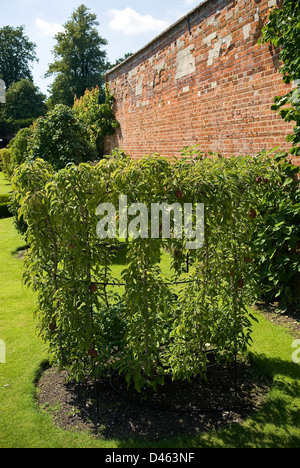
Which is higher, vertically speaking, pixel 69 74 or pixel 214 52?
pixel 69 74

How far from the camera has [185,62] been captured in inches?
285

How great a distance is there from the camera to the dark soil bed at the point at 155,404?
9.44 feet

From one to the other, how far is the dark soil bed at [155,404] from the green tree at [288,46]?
264 centimetres

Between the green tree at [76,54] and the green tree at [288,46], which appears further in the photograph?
the green tree at [76,54]

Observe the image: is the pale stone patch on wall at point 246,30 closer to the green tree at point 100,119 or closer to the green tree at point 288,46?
the green tree at point 288,46

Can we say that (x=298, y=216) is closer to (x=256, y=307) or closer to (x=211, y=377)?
(x=256, y=307)

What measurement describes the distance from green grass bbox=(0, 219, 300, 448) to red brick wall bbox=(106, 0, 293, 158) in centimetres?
264

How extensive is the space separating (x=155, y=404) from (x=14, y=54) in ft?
145

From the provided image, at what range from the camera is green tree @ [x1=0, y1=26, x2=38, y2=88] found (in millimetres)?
38094

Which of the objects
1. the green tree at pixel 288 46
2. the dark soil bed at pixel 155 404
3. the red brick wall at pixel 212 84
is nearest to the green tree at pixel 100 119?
the red brick wall at pixel 212 84

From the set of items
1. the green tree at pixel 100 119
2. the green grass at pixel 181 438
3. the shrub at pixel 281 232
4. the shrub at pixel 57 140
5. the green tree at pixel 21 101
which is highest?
the green tree at pixel 21 101

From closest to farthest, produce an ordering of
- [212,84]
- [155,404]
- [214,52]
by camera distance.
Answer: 1. [155,404]
2. [214,52]
3. [212,84]

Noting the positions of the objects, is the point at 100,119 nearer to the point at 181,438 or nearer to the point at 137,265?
the point at 137,265

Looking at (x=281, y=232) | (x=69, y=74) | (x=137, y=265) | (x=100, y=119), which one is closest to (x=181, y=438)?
(x=137, y=265)
